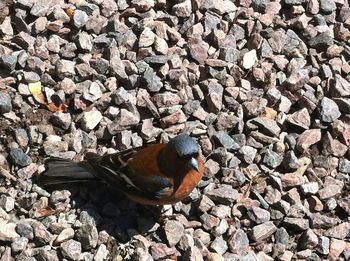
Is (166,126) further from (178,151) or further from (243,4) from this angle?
(243,4)

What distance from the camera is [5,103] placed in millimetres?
7547

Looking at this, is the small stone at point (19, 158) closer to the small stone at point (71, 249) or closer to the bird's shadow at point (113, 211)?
the bird's shadow at point (113, 211)

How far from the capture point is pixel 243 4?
857cm

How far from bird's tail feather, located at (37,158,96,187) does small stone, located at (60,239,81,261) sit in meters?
0.55

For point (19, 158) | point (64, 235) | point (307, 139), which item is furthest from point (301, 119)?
point (19, 158)

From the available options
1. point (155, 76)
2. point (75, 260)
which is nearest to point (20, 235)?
point (75, 260)

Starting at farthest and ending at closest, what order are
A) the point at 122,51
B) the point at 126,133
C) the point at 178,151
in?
the point at 122,51, the point at 126,133, the point at 178,151

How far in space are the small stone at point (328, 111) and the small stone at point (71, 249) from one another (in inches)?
102

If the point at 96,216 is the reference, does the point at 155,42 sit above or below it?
above

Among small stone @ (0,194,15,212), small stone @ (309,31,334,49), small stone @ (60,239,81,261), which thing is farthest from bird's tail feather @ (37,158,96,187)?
small stone @ (309,31,334,49)

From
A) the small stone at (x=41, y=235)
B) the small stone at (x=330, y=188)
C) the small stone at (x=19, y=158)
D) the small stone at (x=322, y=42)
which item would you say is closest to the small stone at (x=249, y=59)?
the small stone at (x=322, y=42)

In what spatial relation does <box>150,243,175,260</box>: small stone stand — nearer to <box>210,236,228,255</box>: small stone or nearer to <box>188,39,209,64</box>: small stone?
<box>210,236,228,255</box>: small stone

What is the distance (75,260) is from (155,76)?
6.34 ft

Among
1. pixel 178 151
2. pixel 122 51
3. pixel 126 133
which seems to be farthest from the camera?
pixel 122 51
